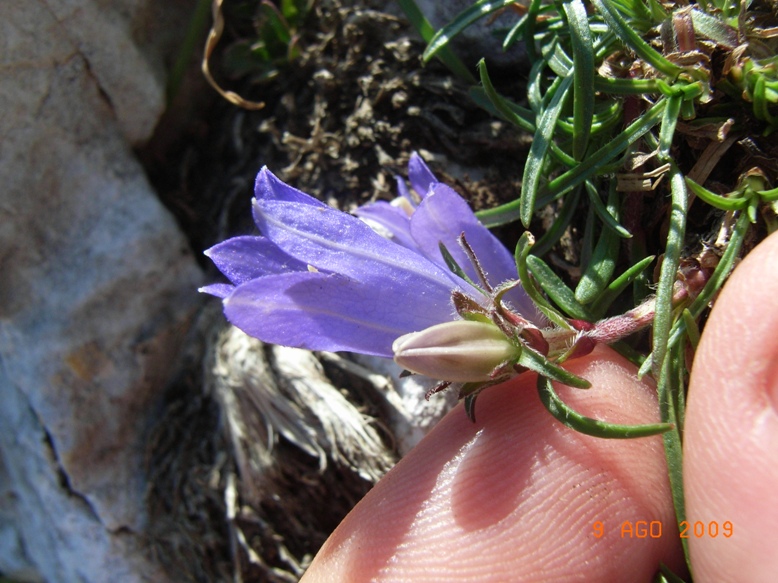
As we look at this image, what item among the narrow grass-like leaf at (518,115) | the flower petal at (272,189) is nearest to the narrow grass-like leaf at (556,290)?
the narrow grass-like leaf at (518,115)

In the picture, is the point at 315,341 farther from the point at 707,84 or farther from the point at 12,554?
the point at 12,554

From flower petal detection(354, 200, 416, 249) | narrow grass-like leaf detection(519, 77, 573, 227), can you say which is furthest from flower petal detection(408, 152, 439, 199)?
narrow grass-like leaf detection(519, 77, 573, 227)

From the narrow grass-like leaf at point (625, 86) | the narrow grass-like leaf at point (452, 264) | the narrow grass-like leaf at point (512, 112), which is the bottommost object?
the narrow grass-like leaf at point (452, 264)

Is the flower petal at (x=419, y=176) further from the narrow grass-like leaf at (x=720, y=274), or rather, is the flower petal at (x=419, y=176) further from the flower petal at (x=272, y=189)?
the narrow grass-like leaf at (x=720, y=274)

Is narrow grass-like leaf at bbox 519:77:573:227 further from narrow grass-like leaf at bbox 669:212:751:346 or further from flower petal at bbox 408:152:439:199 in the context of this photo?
narrow grass-like leaf at bbox 669:212:751:346

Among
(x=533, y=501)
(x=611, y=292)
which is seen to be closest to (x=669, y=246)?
(x=611, y=292)

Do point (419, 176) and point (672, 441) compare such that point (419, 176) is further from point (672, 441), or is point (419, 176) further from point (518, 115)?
point (672, 441)
